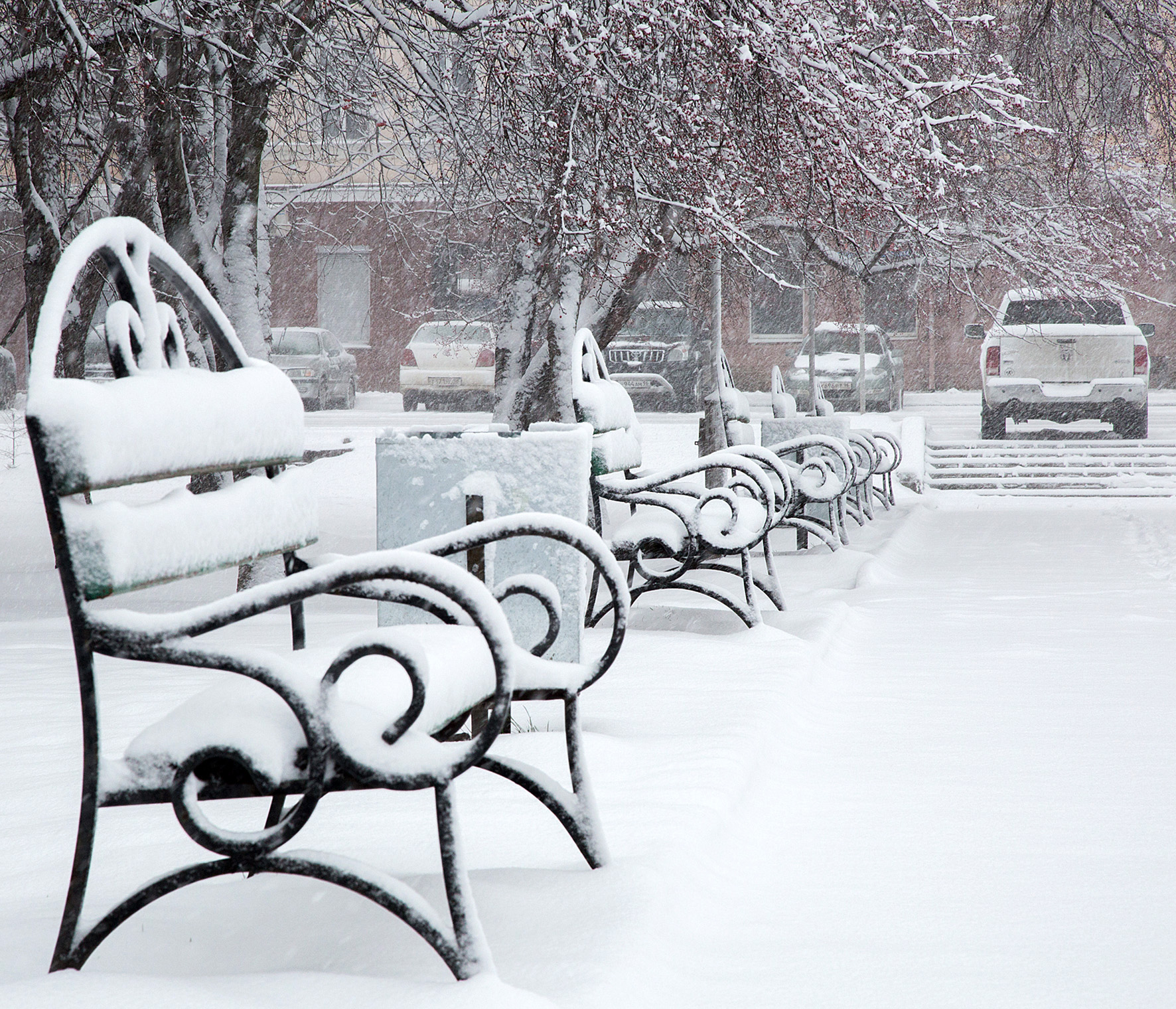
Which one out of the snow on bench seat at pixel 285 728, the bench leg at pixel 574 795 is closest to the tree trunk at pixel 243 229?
the bench leg at pixel 574 795

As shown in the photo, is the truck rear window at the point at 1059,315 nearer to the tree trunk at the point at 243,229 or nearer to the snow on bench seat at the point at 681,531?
the tree trunk at the point at 243,229

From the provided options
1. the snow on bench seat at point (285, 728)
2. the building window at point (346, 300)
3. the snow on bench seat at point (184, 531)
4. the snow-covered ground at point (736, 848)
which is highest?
the building window at point (346, 300)

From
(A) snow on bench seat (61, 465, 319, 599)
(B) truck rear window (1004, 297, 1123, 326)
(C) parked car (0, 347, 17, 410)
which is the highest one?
(B) truck rear window (1004, 297, 1123, 326)

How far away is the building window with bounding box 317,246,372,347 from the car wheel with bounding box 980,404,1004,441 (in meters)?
16.3

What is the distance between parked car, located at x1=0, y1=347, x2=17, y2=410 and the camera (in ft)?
58.0

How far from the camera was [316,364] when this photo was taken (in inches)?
812

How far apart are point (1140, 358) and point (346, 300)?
61.2ft

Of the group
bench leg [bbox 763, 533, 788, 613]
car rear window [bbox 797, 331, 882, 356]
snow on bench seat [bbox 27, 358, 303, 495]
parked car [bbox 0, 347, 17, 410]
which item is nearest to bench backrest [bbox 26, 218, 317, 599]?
snow on bench seat [bbox 27, 358, 303, 495]

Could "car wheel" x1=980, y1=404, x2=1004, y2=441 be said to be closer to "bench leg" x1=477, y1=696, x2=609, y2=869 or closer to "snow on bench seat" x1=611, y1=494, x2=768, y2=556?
"snow on bench seat" x1=611, y1=494, x2=768, y2=556

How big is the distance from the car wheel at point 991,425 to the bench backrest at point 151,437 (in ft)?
44.1

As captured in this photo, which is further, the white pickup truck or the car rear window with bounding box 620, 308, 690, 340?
the car rear window with bounding box 620, 308, 690, 340

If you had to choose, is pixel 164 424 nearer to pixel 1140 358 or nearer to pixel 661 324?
pixel 1140 358

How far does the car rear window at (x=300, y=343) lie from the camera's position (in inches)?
803

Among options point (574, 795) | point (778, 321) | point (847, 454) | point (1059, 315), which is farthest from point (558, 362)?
point (778, 321)
